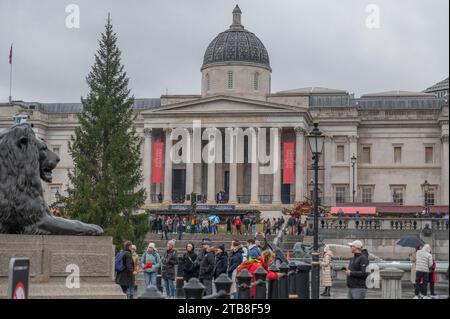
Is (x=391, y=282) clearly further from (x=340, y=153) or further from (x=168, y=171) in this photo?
(x=340, y=153)

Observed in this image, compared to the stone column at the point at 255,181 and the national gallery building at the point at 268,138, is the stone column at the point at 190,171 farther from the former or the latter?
the stone column at the point at 255,181

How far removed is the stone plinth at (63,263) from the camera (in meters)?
14.7

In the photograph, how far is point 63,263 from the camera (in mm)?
15180

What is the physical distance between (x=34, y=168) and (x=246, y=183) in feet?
243

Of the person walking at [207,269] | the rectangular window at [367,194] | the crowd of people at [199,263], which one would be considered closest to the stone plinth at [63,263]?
the crowd of people at [199,263]

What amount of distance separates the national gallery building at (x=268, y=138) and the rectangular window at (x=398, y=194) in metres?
0.09

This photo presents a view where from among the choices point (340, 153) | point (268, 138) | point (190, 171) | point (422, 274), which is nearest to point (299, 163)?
point (268, 138)

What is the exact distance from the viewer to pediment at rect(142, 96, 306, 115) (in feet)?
279

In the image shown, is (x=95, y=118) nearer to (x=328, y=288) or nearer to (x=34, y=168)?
(x=328, y=288)

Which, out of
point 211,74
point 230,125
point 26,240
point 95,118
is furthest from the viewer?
point 211,74

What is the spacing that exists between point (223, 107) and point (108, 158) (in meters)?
41.5

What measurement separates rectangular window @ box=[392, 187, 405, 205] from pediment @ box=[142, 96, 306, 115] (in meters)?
13.2

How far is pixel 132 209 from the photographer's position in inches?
1783
